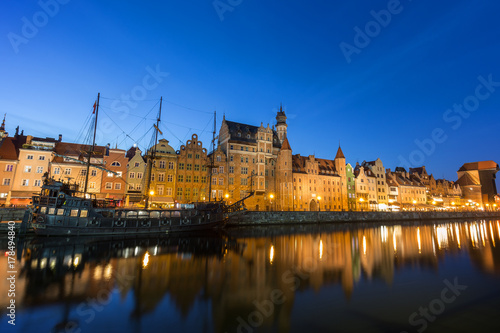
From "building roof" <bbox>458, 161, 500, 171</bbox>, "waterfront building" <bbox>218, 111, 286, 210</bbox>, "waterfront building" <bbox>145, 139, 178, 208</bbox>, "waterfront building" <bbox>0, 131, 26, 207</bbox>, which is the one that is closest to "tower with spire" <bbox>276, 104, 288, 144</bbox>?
"waterfront building" <bbox>218, 111, 286, 210</bbox>

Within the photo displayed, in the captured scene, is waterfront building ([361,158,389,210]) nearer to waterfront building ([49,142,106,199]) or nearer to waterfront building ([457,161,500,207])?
waterfront building ([457,161,500,207])

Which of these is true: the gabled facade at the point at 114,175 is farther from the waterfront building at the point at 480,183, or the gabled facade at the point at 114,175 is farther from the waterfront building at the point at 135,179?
the waterfront building at the point at 480,183

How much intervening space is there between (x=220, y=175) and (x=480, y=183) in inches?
5511

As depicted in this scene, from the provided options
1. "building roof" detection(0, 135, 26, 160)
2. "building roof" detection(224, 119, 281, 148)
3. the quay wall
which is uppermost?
"building roof" detection(224, 119, 281, 148)

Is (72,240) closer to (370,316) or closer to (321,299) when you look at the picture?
(321,299)

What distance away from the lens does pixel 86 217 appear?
103ft

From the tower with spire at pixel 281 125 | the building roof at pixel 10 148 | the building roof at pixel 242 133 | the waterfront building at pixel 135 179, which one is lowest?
the waterfront building at pixel 135 179

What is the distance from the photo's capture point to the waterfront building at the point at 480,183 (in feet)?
379

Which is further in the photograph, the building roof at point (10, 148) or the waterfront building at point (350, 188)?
the waterfront building at point (350, 188)

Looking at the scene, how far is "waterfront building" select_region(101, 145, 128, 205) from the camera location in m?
50.0

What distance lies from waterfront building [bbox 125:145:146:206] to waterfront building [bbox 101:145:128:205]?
3.43ft

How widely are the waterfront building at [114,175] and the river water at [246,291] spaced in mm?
26730

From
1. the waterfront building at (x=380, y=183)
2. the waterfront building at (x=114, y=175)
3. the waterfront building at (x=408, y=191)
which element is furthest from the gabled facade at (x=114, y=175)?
the waterfront building at (x=408, y=191)

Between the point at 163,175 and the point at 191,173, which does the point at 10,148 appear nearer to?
the point at 163,175
